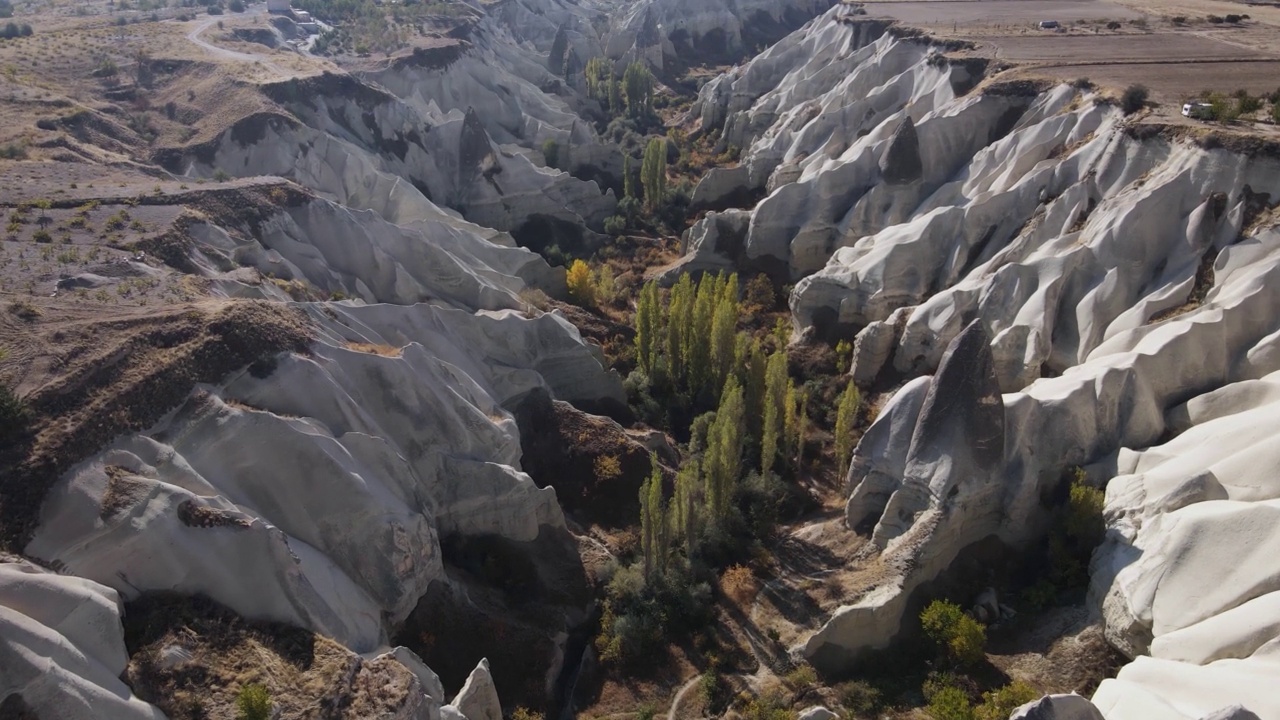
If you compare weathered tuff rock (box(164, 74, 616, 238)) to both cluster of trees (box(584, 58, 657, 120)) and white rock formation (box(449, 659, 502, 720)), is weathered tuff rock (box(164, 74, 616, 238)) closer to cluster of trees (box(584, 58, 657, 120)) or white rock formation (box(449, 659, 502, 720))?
cluster of trees (box(584, 58, 657, 120))

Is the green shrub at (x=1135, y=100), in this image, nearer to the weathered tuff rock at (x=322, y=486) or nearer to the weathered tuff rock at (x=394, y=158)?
the weathered tuff rock at (x=322, y=486)

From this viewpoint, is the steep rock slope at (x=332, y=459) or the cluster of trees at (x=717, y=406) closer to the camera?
the steep rock slope at (x=332, y=459)

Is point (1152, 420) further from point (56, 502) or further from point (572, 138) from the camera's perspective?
point (572, 138)

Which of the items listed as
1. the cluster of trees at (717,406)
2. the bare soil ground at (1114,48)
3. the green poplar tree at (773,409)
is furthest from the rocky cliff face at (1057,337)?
the bare soil ground at (1114,48)

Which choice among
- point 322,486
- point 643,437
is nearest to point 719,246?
point 643,437

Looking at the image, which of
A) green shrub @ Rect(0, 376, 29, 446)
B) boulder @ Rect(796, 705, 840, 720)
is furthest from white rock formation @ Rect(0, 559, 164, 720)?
boulder @ Rect(796, 705, 840, 720)

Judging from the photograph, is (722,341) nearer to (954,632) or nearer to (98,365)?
(954,632)
